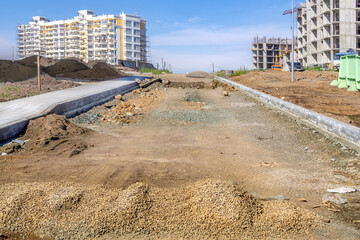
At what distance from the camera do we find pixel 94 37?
14375cm

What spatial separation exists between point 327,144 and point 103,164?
13.0 ft

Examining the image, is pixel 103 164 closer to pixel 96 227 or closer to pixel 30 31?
pixel 96 227

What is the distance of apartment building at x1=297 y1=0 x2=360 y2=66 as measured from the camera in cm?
6894

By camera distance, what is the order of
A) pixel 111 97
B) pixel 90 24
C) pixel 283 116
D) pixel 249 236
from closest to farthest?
pixel 249 236
pixel 283 116
pixel 111 97
pixel 90 24

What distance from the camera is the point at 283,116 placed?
9.57 meters

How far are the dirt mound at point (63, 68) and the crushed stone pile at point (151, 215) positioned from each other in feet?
76.3

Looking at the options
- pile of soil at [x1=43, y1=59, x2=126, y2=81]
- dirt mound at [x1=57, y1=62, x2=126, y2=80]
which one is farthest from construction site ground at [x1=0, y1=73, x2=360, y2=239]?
pile of soil at [x1=43, y1=59, x2=126, y2=81]

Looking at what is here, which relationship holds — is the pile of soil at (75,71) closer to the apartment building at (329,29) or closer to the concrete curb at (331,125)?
the concrete curb at (331,125)

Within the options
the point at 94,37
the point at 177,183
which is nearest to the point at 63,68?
the point at 177,183

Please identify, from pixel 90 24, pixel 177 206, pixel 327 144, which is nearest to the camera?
pixel 177 206

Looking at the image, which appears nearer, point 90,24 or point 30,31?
point 90,24

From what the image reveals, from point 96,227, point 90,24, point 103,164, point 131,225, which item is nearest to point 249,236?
point 131,225

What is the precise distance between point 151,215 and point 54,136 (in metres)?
4.17

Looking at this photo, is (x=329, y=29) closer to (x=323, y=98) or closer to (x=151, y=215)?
(x=323, y=98)
